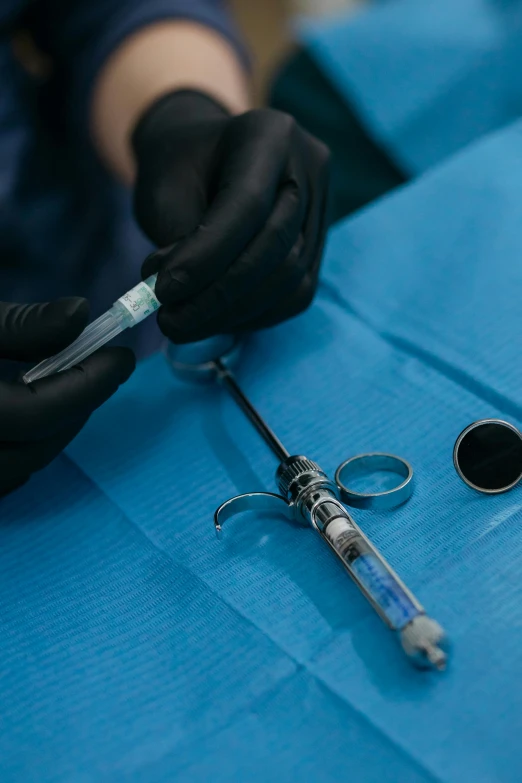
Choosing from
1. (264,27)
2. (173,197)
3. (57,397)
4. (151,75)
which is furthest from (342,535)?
(264,27)

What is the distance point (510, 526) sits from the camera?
502 millimetres

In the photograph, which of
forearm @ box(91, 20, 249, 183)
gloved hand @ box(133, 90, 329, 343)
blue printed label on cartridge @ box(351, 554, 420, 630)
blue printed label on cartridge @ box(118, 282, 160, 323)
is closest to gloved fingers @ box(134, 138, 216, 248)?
gloved hand @ box(133, 90, 329, 343)

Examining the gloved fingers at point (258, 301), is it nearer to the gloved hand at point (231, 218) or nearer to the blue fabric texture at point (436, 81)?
the gloved hand at point (231, 218)

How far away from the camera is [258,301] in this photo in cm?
66

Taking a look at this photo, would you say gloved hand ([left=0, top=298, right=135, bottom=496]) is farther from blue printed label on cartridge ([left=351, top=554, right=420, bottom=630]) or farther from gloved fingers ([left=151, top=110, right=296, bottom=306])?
blue printed label on cartridge ([left=351, top=554, right=420, bottom=630])

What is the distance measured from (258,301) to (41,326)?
0.64 ft

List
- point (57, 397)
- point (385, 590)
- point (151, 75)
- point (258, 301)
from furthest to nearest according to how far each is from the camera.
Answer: point (151, 75) → point (258, 301) → point (57, 397) → point (385, 590)

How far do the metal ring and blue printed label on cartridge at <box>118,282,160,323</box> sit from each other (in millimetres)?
196

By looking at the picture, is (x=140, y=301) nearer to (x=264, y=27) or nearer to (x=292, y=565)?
(x=292, y=565)

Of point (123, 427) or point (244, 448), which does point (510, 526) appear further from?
point (123, 427)

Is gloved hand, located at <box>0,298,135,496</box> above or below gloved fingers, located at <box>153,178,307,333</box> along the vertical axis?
above

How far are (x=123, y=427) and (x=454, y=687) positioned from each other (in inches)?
14.6

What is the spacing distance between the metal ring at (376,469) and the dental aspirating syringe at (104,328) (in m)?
0.20

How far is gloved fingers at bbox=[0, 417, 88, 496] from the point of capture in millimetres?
582
